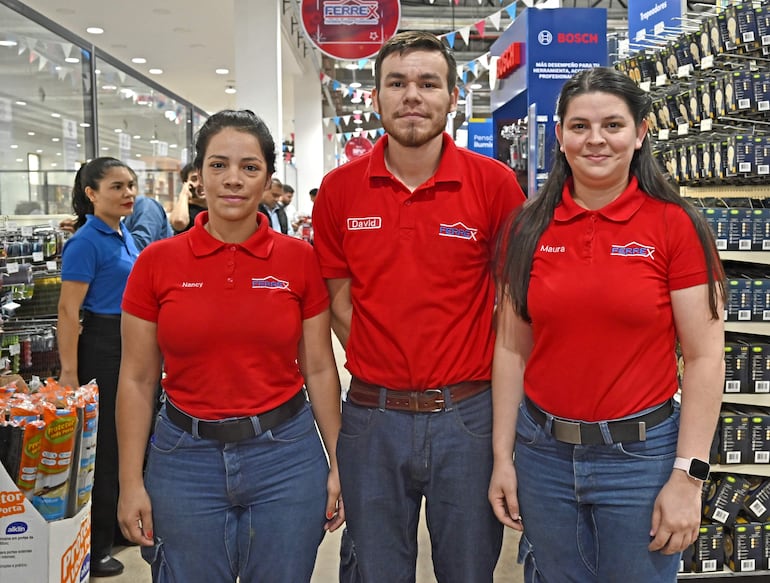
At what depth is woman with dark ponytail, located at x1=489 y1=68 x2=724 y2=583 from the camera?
1.81 meters

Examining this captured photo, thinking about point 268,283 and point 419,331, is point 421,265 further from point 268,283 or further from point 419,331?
point 268,283

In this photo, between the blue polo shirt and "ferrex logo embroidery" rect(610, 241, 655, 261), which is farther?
the blue polo shirt

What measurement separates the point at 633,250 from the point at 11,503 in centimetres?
181

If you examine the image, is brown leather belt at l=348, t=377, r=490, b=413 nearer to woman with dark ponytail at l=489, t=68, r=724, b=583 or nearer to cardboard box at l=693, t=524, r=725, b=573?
woman with dark ponytail at l=489, t=68, r=724, b=583

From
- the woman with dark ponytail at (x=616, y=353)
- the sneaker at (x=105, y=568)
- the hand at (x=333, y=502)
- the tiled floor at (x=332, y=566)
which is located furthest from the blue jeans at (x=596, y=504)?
the sneaker at (x=105, y=568)

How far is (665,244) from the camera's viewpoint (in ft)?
5.98

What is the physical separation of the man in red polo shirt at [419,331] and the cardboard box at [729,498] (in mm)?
2187

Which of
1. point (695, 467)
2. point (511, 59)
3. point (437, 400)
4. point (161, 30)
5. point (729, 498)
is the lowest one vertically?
point (729, 498)

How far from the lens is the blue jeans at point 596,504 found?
1.83 m

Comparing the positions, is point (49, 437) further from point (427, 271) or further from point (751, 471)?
point (751, 471)

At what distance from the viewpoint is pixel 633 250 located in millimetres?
1825

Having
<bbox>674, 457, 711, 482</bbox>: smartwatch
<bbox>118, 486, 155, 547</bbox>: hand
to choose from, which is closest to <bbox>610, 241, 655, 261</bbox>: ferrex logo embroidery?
<bbox>674, 457, 711, 482</bbox>: smartwatch

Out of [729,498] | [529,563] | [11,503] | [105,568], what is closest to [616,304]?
[529,563]

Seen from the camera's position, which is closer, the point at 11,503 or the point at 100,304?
the point at 11,503
